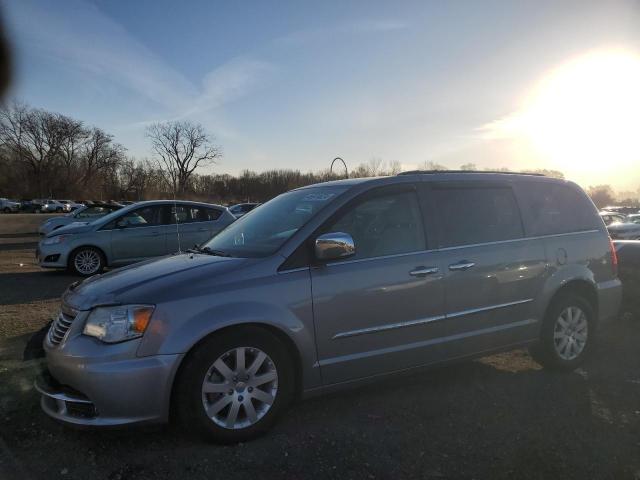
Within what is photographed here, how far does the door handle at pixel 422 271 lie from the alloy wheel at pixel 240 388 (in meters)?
1.25

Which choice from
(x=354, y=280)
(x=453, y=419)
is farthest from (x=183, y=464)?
(x=453, y=419)

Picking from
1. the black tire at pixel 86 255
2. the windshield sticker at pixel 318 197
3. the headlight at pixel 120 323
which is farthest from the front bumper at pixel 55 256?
the headlight at pixel 120 323

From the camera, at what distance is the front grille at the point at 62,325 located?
3141 mm

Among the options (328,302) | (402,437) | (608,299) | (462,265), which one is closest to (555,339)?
(608,299)

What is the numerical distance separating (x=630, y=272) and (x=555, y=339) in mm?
3043

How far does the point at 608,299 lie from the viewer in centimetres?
A: 480

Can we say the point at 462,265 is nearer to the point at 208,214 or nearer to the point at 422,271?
the point at 422,271

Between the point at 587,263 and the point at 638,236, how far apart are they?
17760mm

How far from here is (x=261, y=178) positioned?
9450 centimetres

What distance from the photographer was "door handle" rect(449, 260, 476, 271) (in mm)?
3828

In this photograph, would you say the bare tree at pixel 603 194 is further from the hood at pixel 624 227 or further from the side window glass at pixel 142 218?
the side window glass at pixel 142 218

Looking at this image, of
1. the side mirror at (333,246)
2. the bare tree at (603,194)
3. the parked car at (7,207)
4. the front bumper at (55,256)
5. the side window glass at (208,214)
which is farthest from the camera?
the bare tree at (603,194)

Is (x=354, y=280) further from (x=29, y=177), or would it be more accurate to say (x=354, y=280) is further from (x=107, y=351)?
(x=29, y=177)

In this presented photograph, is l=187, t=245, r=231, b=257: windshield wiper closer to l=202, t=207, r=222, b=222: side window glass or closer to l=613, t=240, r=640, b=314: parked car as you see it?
l=613, t=240, r=640, b=314: parked car
